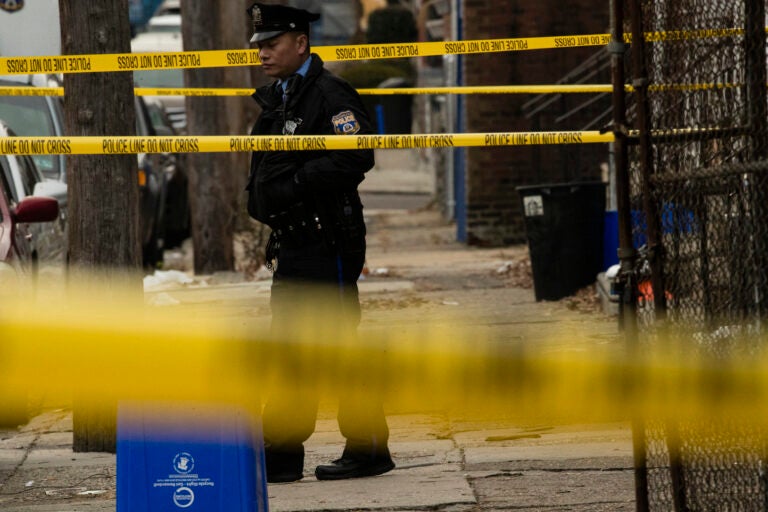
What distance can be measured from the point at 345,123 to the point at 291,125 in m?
0.25

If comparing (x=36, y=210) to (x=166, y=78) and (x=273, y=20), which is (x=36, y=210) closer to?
(x=273, y=20)

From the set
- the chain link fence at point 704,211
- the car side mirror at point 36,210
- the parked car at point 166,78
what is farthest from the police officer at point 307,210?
the parked car at point 166,78

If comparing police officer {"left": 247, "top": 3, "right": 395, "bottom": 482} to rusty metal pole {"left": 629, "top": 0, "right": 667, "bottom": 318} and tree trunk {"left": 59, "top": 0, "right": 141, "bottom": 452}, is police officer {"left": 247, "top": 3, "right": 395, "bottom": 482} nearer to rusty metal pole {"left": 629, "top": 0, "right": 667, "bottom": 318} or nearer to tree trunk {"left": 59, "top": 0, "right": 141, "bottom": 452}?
tree trunk {"left": 59, "top": 0, "right": 141, "bottom": 452}

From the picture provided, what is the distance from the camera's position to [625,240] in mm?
4328

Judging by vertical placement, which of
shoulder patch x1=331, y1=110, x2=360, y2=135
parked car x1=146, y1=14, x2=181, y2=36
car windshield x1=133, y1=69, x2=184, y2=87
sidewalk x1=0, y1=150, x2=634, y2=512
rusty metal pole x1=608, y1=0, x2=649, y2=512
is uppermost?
parked car x1=146, y1=14, x2=181, y2=36

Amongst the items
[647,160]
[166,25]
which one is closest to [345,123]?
[647,160]

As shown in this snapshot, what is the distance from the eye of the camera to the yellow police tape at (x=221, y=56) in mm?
6680

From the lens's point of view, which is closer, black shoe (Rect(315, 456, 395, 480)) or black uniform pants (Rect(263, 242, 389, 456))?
black uniform pants (Rect(263, 242, 389, 456))

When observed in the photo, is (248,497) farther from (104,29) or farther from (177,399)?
(104,29)

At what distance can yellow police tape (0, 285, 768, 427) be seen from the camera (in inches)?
167

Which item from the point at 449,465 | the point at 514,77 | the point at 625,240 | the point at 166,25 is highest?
the point at 166,25

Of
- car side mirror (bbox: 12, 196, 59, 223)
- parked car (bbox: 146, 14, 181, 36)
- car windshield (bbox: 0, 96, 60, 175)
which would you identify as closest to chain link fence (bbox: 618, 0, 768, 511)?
car side mirror (bbox: 12, 196, 59, 223)

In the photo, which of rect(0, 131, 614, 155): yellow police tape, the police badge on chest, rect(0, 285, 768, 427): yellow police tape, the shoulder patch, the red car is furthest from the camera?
the red car

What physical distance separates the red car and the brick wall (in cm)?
819
